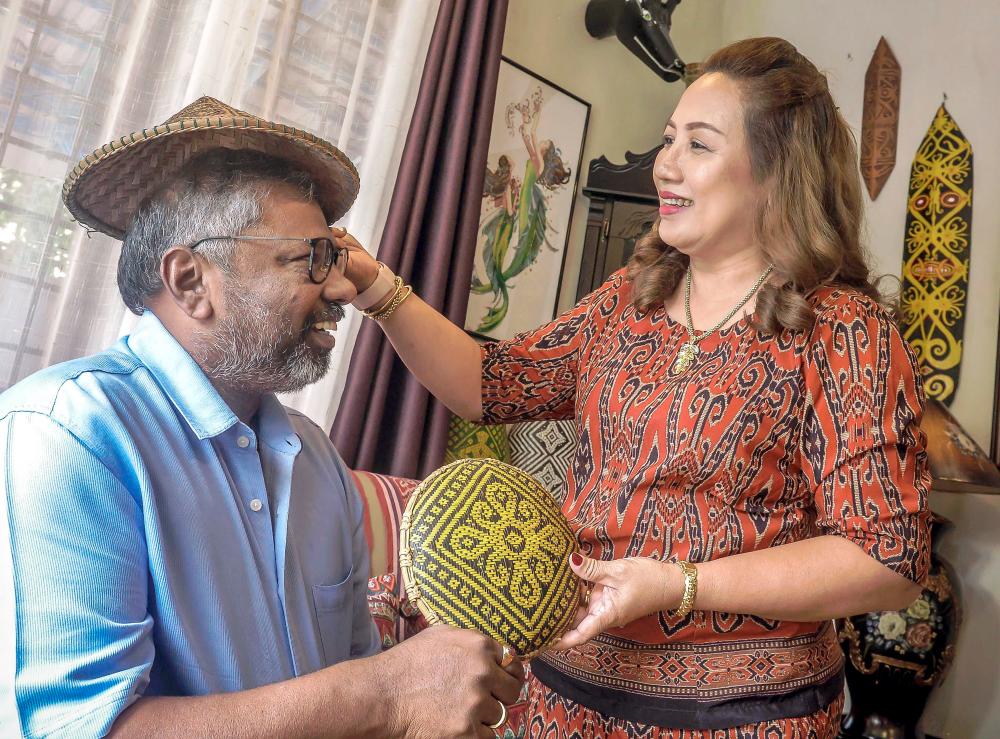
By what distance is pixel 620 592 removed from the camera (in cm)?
113

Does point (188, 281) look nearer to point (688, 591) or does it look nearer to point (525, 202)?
point (688, 591)

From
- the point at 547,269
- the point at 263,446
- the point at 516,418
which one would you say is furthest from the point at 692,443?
the point at 547,269

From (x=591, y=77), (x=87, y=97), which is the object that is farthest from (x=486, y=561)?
(x=591, y=77)

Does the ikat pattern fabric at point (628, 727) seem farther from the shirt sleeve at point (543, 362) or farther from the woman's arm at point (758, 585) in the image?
the shirt sleeve at point (543, 362)

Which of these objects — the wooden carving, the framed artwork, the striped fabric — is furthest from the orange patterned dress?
the wooden carving

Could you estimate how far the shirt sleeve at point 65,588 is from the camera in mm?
825

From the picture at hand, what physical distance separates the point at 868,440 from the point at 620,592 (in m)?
0.40

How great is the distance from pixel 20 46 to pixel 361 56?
37.3 inches

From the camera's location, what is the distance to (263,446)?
1.27 meters

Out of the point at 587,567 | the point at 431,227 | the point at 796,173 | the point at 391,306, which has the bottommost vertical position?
the point at 587,567

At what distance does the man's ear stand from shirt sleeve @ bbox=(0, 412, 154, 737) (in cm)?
31

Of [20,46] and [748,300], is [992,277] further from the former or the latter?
[20,46]

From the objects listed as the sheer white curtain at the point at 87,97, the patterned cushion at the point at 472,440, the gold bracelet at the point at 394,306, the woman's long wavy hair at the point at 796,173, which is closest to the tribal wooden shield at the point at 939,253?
the patterned cushion at the point at 472,440

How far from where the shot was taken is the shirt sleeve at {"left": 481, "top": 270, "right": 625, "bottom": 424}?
5.15 feet
